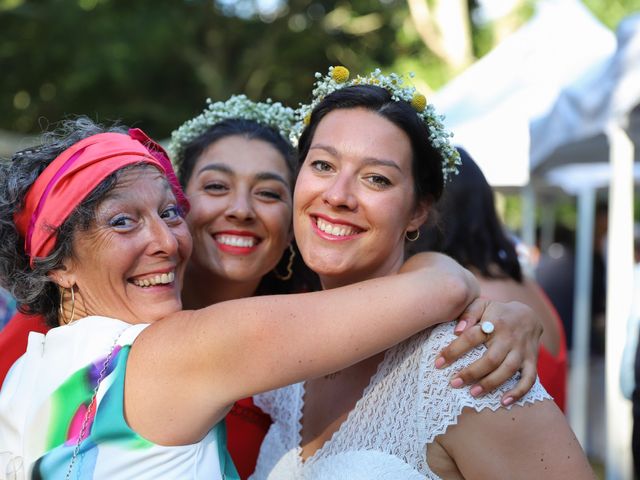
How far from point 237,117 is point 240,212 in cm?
58

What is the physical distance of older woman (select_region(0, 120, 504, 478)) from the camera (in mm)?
1788

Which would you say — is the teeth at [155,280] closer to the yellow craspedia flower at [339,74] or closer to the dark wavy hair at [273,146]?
the yellow craspedia flower at [339,74]

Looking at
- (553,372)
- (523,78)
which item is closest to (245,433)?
(553,372)

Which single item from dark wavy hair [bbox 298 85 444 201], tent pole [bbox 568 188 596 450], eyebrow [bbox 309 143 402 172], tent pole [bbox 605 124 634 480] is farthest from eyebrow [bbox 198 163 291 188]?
tent pole [bbox 568 188 596 450]

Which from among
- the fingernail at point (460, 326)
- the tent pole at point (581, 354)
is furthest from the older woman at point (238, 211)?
the tent pole at point (581, 354)

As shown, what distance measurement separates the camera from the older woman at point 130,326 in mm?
1788

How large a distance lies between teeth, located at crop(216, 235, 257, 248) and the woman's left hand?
1273mm

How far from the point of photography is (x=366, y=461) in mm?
2059

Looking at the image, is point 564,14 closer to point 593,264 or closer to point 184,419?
point 593,264

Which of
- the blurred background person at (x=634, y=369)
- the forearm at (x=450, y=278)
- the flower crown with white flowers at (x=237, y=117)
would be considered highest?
the flower crown with white flowers at (x=237, y=117)

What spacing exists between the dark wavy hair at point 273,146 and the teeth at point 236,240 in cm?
31

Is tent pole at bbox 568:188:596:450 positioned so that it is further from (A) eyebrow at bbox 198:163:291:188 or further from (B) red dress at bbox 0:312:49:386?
(B) red dress at bbox 0:312:49:386

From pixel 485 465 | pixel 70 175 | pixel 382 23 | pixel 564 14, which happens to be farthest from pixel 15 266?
pixel 382 23

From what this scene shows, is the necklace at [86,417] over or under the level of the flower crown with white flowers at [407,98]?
under
